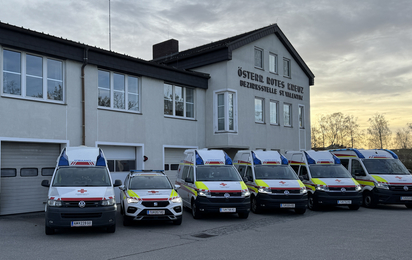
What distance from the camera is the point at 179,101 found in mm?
20797

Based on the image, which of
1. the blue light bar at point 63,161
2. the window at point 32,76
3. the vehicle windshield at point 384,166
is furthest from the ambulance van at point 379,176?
the window at point 32,76

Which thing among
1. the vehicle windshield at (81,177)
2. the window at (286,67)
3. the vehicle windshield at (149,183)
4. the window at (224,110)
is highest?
the window at (286,67)

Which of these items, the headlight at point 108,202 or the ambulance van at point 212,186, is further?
the ambulance van at point 212,186

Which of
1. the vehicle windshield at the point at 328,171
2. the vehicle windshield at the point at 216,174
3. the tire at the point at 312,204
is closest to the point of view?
the vehicle windshield at the point at 216,174

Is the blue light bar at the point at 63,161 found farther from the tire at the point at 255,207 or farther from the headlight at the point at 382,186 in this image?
the headlight at the point at 382,186

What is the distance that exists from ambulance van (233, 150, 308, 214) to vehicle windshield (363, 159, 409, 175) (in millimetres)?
4370

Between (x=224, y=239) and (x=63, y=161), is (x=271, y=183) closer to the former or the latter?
(x=224, y=239)

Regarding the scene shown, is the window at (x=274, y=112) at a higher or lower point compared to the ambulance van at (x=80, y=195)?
higher

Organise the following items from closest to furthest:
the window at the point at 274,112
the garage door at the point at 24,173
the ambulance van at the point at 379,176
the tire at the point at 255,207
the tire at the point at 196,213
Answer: the tire at the point at 196,213
the garage door at the point at 24,173
the tire at the point at 255,207
the ambulance van at the point at 379,176
the window at the point at 274,112

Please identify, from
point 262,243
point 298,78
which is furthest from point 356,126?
point 262,243

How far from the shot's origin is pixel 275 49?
25484 millimetres

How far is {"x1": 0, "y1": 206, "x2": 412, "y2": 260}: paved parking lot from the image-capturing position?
8266 millimetres

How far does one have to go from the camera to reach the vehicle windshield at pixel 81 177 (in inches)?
446

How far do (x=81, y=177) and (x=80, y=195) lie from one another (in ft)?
4.09
